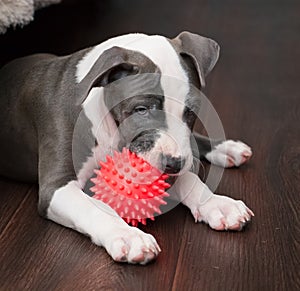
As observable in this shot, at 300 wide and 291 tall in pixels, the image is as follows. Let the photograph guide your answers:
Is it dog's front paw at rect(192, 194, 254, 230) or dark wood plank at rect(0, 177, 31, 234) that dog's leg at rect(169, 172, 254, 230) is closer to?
dog's front paw at rect(192, 194, 254, 230)

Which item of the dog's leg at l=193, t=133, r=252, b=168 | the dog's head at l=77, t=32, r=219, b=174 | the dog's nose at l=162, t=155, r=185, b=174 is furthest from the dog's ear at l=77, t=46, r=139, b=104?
the dog's leg at l=193, t=133, r=252, b=168

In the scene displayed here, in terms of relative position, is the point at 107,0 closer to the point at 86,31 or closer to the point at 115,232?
the point at 86,31

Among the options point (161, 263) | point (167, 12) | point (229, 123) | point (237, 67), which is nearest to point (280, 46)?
point (237, 67)

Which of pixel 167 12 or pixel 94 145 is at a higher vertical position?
pixel 94 145

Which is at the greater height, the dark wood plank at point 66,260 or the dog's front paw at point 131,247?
the dog's front paw at point 131,247

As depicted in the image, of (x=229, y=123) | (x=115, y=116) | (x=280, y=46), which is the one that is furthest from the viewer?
(x=280, y=46)

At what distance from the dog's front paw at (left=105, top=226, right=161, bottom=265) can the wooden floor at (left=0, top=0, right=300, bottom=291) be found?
31mm

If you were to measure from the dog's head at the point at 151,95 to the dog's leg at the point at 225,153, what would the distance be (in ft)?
1.59

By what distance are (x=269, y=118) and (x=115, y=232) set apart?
122 centimetres

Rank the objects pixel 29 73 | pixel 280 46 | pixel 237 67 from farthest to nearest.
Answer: pixel 280 46
pixel 237 67
pixel 29 73

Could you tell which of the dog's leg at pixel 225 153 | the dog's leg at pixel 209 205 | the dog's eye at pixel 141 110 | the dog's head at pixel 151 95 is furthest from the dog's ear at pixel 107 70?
the dog's leg at pixel 225 153

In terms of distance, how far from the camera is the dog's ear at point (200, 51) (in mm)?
2035

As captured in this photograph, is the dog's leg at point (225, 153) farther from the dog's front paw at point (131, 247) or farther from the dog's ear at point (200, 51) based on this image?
the dog's front paw at point (131, 247)

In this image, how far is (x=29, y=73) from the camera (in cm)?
234
